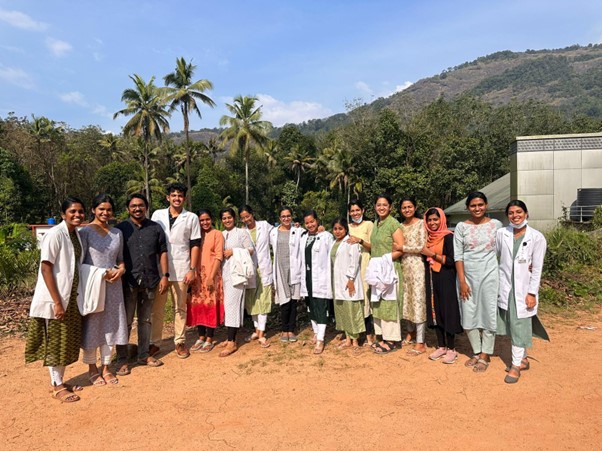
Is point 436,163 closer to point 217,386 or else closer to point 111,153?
point 217,386

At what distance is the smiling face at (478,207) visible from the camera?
368 centimetres

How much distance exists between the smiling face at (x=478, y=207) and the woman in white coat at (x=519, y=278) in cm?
21

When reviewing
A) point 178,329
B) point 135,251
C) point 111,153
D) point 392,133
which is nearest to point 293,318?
point 178,329

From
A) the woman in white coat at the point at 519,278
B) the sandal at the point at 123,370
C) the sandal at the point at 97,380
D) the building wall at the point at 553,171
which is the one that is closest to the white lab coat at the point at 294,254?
the sandal at the point at 123,370

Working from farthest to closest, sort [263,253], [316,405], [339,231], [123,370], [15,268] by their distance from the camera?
[15,268] < [263,253] < [339,231] < [123,370] < [316,405]

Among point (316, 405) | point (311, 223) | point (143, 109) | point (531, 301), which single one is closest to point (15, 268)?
point (311, 223)

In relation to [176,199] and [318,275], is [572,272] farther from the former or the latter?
[176,199]

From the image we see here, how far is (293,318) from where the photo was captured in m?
4.83

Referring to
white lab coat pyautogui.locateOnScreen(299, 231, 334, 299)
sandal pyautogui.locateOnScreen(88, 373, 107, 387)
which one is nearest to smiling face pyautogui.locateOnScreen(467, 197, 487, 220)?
white lab coat pyautogui.locateOnScreen(299, 231, 334, 299)

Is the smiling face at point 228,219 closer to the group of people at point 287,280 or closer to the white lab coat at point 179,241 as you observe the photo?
the group of people at point 287,280

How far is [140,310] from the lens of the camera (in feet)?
13.2

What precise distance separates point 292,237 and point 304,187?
31.9 meters

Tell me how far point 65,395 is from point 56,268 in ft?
3.51

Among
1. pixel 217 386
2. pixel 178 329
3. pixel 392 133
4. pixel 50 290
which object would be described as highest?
pixel 392 133
